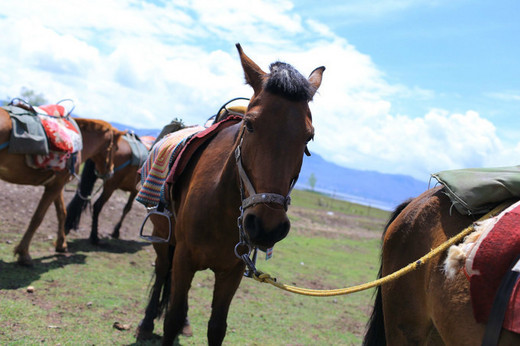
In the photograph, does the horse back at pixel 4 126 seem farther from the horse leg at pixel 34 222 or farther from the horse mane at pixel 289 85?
the horse mane at pixel 289 85

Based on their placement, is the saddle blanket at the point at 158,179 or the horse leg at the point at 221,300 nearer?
the horse leg at the point at 221,300

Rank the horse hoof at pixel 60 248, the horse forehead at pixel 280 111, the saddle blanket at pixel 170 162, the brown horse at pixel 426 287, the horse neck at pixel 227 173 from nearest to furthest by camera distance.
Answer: the brown horse at pixel 426 287
the horse forehead at pixel 280 111
the horse neck at pixel 227 173
the saddle blanket at pixel 170 162
the horse hoof at pixel 60 248

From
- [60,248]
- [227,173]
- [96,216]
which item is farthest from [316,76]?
[96,216]

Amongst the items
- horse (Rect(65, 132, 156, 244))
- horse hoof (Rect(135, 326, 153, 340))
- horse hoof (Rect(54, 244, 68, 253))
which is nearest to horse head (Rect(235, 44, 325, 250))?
horse hoof (Rect(135, 326, 153, 340))

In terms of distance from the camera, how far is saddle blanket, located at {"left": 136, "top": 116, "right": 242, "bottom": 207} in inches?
139

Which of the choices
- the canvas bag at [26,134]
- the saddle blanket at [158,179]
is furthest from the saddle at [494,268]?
the canvas bag at [26,134]

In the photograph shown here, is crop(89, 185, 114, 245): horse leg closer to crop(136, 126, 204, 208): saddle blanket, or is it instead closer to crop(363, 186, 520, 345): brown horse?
crop(136, 126, 204, 208): saddle blanket

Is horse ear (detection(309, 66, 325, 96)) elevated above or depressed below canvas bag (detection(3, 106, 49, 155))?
above

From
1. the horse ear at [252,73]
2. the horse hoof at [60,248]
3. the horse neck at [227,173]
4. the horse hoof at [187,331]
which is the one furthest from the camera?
the horse hoof at [60,248]

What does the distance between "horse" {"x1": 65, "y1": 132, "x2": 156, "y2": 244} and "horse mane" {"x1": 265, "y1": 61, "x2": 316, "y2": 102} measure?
627 cm

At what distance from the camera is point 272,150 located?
232cm

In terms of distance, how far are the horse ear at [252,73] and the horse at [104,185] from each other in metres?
5.98

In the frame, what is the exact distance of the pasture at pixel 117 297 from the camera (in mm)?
4230

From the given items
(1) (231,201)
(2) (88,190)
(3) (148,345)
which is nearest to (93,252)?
(2) (88,190)
